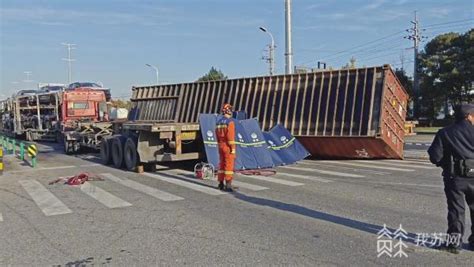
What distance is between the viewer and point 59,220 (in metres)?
7.34

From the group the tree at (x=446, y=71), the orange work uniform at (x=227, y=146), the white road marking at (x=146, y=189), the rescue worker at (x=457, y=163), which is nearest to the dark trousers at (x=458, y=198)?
the rescue worker at (x=457, y=163)

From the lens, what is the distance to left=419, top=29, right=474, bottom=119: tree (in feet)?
143

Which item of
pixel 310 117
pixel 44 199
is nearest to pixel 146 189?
pixel 44 199

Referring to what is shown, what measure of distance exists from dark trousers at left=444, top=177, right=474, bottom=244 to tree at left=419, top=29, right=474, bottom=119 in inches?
1665

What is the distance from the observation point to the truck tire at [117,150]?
14.1 meters

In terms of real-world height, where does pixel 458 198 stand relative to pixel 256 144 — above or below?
below

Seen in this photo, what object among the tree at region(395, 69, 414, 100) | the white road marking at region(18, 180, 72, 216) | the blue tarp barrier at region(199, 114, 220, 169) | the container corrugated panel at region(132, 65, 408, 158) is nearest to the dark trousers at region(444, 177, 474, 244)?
the white road marking at region(18, 180, 72, 216)

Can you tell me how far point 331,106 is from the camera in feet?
50.8

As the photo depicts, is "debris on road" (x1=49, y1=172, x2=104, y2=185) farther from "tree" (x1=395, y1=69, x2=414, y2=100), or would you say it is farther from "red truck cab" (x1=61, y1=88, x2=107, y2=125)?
"tree" (x1=395, y1=69, x2=414, y2=100)

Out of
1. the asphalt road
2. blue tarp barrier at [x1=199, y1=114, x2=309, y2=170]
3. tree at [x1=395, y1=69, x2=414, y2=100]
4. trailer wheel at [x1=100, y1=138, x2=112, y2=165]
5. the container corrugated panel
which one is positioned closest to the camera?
the asphalt road

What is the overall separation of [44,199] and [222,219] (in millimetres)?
4112

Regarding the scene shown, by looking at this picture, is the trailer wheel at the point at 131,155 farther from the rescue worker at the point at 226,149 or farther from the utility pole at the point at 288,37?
the utility pole at the point at 288,37

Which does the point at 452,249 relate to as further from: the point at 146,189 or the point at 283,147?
the point at 283,147

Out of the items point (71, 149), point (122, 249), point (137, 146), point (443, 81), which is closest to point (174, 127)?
point (137, 146)
